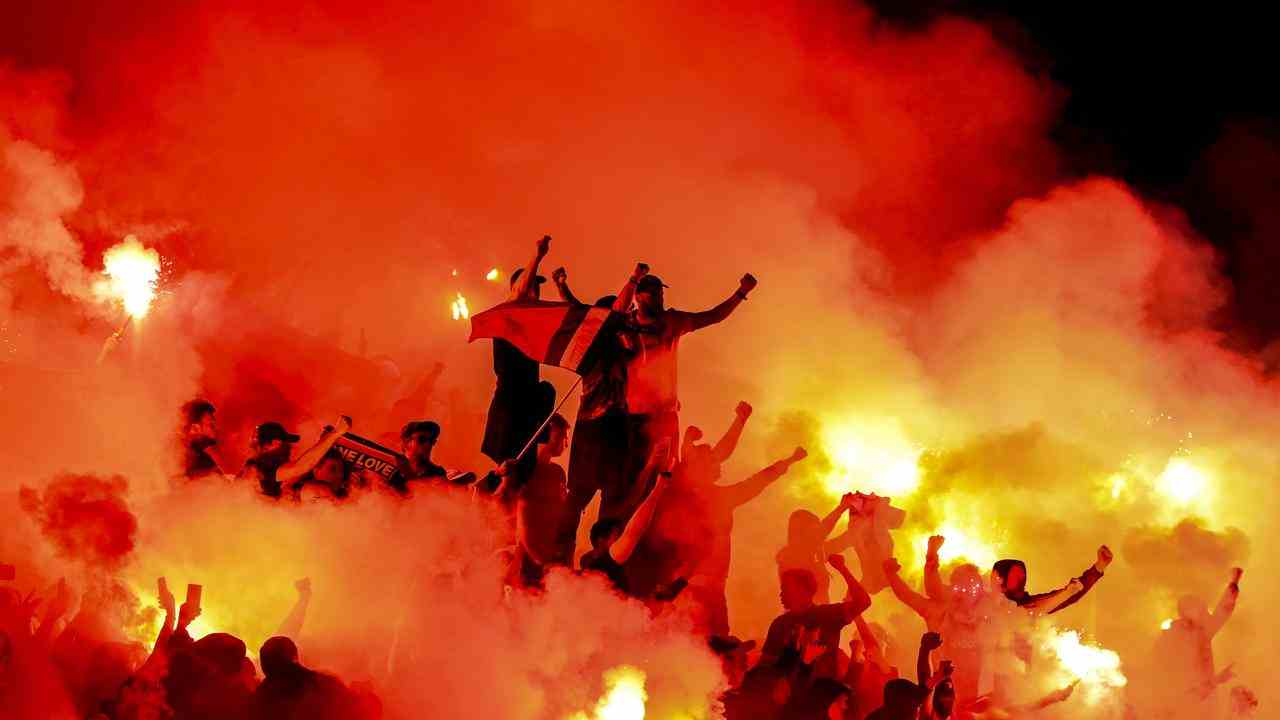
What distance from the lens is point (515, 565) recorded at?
7.16 metres

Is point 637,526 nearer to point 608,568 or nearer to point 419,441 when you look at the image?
point 608,568

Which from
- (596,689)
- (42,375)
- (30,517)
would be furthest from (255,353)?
(596,689)

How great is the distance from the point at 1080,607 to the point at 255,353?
6781 millimetres

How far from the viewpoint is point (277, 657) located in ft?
18.3

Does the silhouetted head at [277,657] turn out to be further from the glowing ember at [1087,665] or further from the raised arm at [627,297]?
the glowing ember at [1087,665]

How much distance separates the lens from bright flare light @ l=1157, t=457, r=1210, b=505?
33.9 feet

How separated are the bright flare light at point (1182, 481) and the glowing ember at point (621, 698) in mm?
5833

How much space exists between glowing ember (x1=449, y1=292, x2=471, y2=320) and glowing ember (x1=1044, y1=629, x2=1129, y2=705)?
265 inches

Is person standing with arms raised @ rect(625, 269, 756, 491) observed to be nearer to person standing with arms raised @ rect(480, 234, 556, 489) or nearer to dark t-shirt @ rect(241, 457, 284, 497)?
person standing with arms raised @ rect(480, 234, 556, 489)

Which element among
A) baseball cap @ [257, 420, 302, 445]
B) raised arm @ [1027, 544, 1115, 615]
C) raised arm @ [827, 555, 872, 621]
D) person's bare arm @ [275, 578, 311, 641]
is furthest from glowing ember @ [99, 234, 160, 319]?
raised arm @ [1027, 544, 1115, 615]

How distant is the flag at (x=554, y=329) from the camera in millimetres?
8508

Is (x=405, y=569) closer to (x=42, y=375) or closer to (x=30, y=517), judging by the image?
(x=30, y=517)

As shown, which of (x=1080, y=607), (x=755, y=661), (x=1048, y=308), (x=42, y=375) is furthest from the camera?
(x=1048, y=308)

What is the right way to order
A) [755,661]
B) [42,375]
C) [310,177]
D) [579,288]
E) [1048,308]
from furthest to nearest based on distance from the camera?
[310,177], [579,288], [1048,308], [42,375], [755,661]
